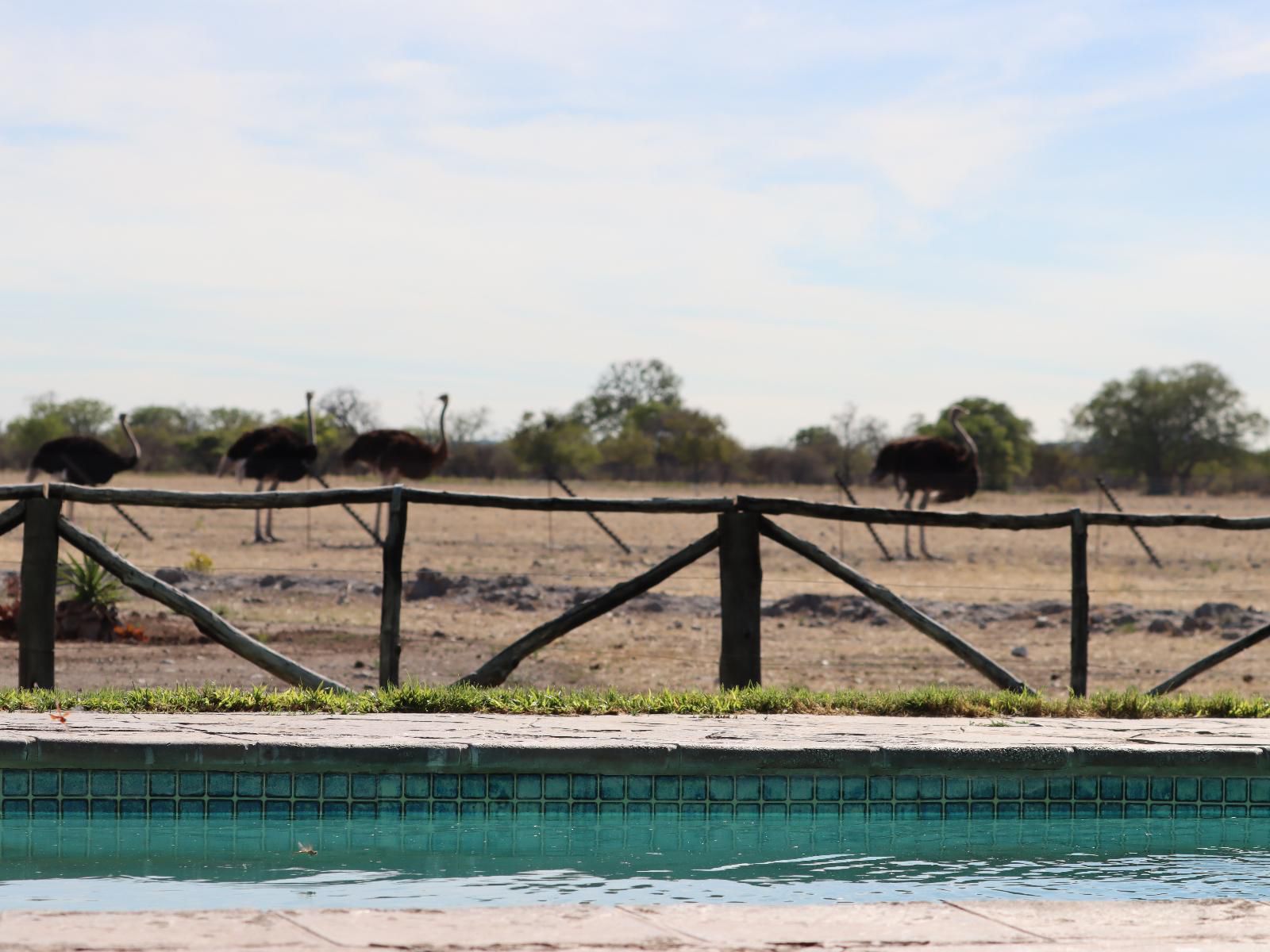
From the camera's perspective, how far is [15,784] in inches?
252

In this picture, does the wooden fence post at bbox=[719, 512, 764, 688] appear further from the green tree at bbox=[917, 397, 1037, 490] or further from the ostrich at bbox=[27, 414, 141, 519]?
the green tree at bbox=[917, 397, 1037, 490]

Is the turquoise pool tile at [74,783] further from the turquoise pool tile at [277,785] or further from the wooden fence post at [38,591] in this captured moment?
the wooden fence post at [38,591]

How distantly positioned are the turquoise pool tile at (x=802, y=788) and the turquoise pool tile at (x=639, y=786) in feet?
1.83

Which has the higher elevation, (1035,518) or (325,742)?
(1035,518)

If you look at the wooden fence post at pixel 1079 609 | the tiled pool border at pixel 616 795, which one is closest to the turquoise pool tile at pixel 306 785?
the tiled pool border at pixel 616 795

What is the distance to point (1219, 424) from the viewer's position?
270 feet

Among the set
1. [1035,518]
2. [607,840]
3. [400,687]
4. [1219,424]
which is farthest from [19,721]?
[1219,424]

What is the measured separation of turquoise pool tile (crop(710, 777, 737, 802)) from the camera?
664 centimetres

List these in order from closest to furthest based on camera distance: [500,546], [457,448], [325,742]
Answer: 1. [325,742]
2. [500,546]
3. [457,448]

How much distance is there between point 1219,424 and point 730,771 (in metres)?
80.7

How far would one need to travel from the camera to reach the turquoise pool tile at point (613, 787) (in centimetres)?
659

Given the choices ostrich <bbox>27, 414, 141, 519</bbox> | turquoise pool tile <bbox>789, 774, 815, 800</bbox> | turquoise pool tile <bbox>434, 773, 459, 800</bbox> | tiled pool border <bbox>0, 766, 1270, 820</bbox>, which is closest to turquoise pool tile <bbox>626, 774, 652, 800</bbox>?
tiled pool border <bbox>0, 766, 1270, 820</bbox>

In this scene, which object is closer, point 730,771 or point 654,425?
point 730,771

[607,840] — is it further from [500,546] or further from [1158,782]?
[500,546]
